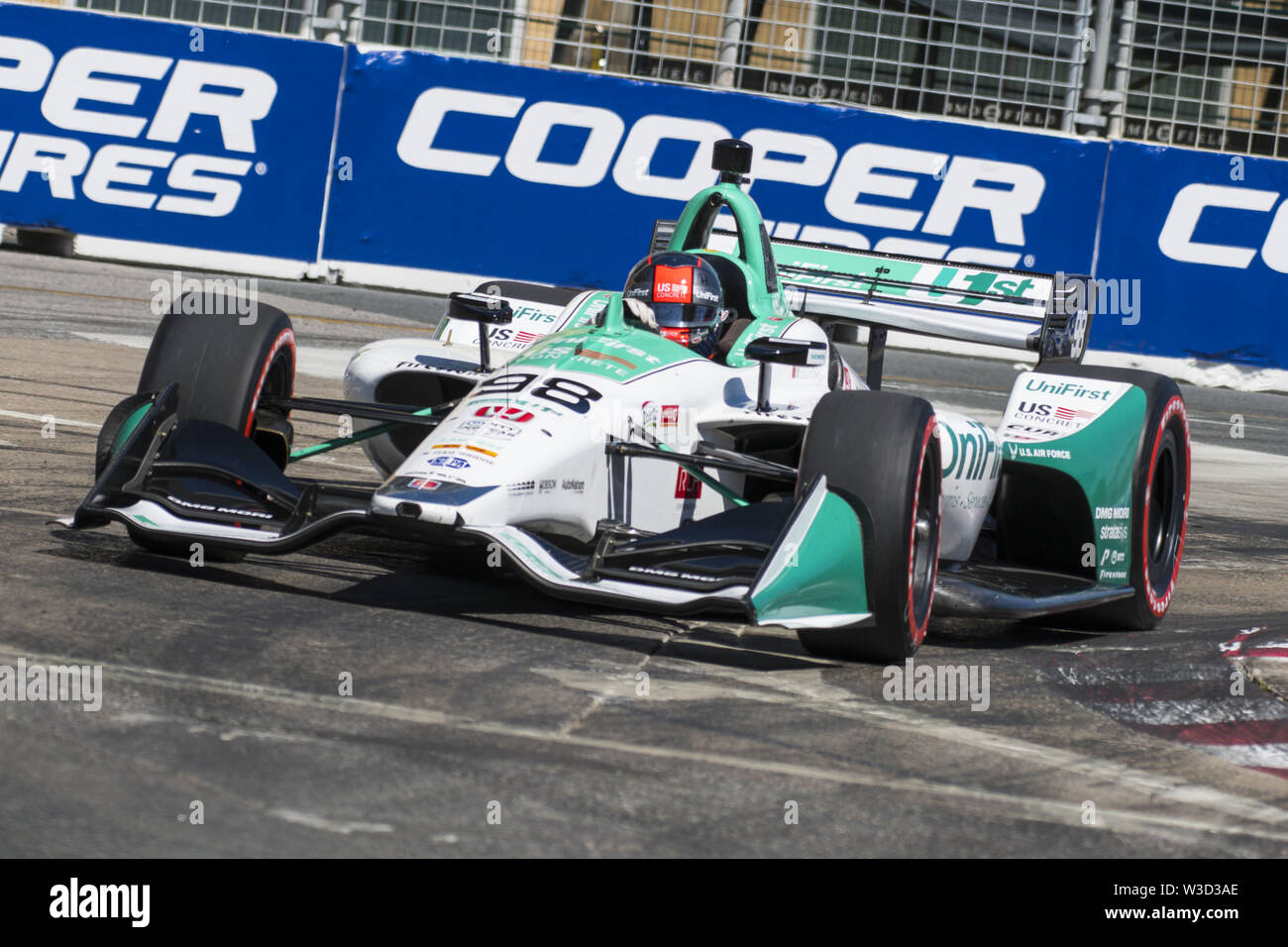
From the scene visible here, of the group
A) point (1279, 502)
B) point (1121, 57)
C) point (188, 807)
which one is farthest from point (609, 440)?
point (1121, 57)

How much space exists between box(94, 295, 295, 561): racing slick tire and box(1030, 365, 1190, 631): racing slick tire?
122 inches

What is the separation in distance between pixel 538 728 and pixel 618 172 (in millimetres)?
11521

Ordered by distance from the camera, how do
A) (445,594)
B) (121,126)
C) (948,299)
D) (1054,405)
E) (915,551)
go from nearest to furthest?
(915,551) < (445,594) < (1054,405) < (948,299) < (121,126)

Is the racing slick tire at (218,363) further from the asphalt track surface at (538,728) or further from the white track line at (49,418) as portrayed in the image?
the white track line at (49,418)

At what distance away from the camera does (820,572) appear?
5.20 m

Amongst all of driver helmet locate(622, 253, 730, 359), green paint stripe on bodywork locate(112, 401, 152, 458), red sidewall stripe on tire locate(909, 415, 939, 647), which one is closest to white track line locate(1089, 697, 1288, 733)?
red sidewall stripe on tire locate(909, 415, 939, 647)

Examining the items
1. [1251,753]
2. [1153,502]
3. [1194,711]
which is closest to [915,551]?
[1194,711]

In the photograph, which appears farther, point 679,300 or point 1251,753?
point 679,300

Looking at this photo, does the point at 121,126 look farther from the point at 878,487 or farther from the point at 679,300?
the point at 878,487

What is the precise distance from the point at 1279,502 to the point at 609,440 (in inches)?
242

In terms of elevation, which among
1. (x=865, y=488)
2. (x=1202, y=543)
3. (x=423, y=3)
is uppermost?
(x=423, y=3)

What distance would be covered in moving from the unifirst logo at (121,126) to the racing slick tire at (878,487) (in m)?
10.7

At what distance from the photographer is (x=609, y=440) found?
5734mm
